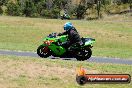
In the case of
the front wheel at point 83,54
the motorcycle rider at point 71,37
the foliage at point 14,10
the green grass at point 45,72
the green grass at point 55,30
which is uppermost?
the motorcycle rider at point 71,37

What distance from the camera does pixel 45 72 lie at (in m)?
17.7

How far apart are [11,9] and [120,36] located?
170 ft

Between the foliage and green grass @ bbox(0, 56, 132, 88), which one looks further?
the foliage

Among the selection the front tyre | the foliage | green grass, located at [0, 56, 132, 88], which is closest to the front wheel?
green grass, located at [0, 56, 132, 88]

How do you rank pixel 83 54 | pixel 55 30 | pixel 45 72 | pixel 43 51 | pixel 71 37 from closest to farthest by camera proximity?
1. pixel 45 72
2. pixel 71 37
3. pixel 83 54
4. pixel 43 51
5. pixel 55 30

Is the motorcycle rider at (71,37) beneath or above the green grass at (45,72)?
above

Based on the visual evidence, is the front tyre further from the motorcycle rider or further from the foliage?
the foliage

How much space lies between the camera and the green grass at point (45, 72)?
16328mm

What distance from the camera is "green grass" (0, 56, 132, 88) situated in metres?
16.3

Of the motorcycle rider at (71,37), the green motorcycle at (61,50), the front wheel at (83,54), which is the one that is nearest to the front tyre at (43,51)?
the green motorcycle at (61,50)

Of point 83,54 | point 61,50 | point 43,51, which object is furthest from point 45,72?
point 83,54

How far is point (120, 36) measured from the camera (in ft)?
163

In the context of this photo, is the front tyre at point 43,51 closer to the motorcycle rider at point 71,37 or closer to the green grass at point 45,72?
the green grass at point 45,72

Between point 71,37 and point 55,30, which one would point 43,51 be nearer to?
Answer: point 71,37
